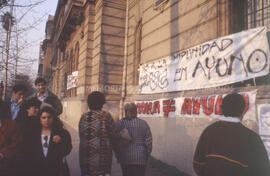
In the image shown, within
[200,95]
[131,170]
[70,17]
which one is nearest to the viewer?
[131,170]

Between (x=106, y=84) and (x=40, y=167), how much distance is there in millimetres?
8037

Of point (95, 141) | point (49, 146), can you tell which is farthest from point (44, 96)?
point (95, 141)

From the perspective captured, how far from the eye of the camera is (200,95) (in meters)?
4.74

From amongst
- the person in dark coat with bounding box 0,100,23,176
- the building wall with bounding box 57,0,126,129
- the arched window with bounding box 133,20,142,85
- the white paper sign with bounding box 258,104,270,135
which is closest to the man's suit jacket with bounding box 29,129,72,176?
the person in dark coat with bounding box 0,100,23,176

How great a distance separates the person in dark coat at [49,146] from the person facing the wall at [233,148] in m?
1.72

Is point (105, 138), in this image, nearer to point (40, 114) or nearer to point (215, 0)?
point (40, 114)

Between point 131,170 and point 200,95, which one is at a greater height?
point 200,95

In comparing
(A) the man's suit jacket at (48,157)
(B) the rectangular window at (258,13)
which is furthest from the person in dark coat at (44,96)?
(B) the rectangular window at (258,13)

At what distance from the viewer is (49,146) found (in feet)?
8.65

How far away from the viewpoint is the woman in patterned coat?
2721 mm

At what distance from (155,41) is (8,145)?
16.9 ft

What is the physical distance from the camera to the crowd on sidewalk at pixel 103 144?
1.91 m

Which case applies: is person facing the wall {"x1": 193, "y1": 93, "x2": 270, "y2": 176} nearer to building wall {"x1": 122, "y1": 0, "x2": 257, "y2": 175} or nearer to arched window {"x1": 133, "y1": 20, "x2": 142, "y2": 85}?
building wall {"x1": 122, "y1": 0, "x2": 257, "y2": 175}

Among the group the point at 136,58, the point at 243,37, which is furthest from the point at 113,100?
the point at 243,37
